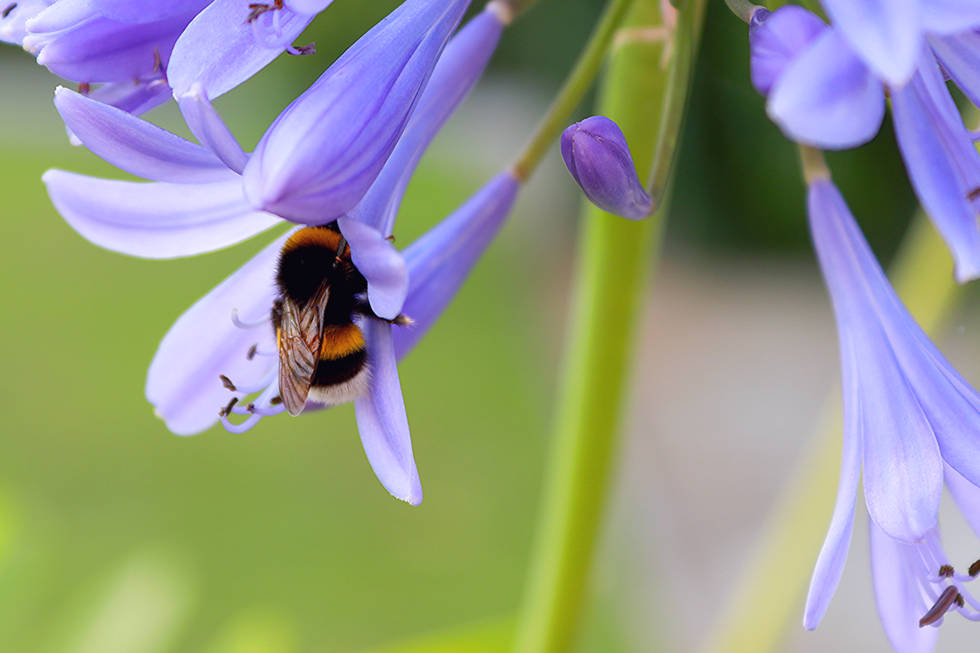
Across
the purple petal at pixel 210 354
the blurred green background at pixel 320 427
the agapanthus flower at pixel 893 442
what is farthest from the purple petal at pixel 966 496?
the blurred green background at pixel 320 427

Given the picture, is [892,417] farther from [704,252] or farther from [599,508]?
[704,252]

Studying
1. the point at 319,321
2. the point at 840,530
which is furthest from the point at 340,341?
the point at 840,530

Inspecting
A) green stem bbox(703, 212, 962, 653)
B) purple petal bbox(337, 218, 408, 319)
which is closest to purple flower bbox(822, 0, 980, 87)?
purple petal bbox(337, 218, 408, 319)

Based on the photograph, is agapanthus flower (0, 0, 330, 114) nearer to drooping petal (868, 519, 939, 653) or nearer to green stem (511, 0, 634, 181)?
green stem (511, 0, 634, 181)

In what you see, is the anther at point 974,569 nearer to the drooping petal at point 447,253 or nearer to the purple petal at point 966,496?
the purple petal at point 966,496

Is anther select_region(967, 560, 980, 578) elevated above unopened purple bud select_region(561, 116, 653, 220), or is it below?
below

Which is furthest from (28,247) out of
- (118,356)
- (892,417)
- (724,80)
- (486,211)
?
(892,417)
